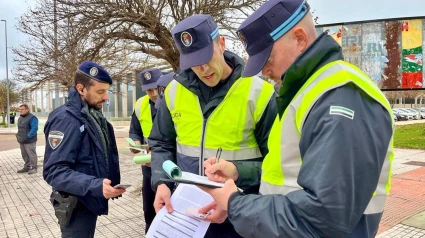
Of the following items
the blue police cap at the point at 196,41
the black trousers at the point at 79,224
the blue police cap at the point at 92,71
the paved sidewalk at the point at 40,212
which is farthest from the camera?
the paved sidewalk at the point at 40,212

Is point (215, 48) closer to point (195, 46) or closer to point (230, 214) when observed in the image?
point (195, 46)

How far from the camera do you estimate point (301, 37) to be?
1.27m

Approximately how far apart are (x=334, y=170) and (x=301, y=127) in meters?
0.20

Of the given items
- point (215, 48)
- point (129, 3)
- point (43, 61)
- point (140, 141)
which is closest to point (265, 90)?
point (215, 48)

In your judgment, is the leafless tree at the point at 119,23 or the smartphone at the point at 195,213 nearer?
the smartphone at the point at 195,213

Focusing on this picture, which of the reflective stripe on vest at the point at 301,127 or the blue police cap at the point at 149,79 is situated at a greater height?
the blue police cap at the point at 149,79

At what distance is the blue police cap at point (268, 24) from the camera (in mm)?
1254

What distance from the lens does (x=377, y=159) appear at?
1049mm

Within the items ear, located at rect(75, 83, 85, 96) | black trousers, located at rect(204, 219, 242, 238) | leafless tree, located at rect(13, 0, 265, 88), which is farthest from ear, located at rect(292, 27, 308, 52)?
leafless tree, located at rect(13, 0, 265, 88)

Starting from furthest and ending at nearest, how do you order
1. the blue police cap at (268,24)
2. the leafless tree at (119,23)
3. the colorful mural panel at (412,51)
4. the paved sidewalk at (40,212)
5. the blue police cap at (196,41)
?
the colorful mural panel at (412,51) → the leafless tree at (119,23) → the paved sidewalk at (40,212) → the blue police cap at (196,41) → the blue police cap at (268,24)

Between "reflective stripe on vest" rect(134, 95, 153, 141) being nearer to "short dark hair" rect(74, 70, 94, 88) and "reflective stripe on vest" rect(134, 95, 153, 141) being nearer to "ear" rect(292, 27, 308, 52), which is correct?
"short dark hair" rect(74, 70, 94, 88)

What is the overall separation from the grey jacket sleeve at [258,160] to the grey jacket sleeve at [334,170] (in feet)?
2.46

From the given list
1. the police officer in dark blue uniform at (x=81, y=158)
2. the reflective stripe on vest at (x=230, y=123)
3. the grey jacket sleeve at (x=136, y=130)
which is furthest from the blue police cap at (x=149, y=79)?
the reflective stripe on vest at (x=230, y=123)

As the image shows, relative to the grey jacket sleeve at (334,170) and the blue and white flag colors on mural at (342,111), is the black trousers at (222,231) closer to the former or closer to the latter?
the grey jacket sleeve at (334,170)
